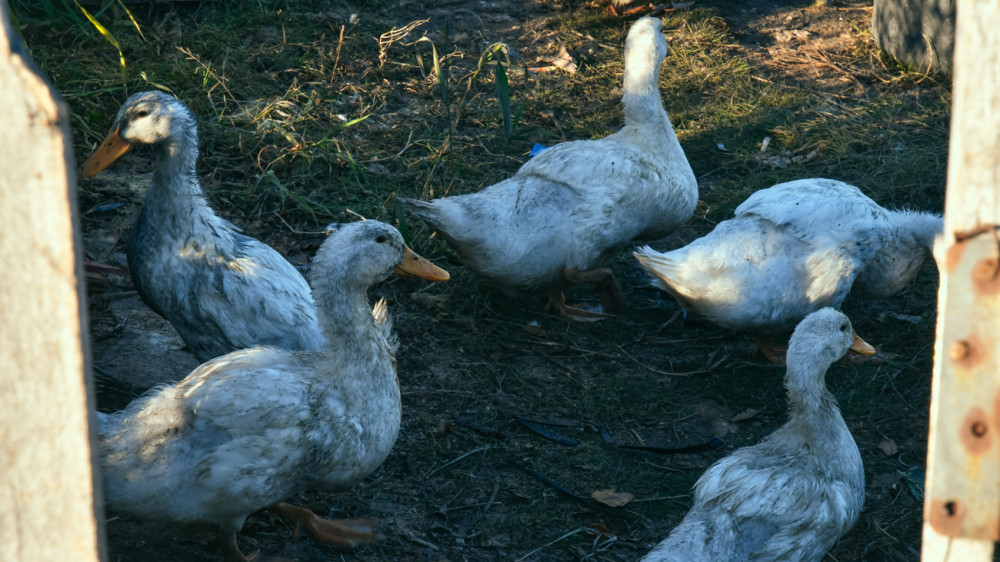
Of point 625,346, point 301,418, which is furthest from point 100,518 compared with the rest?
point 625,346

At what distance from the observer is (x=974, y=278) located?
1.12m

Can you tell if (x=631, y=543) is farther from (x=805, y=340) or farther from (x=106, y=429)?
(x=106, y=429)

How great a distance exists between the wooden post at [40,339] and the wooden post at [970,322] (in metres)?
1.14

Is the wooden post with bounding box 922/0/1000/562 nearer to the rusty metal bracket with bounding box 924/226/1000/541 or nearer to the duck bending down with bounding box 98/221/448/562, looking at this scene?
the rusty metal bracket with bounding box 924/226/1000/541

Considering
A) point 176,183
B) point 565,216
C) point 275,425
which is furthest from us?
point 565,216

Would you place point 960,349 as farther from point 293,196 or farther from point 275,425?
point 293,196

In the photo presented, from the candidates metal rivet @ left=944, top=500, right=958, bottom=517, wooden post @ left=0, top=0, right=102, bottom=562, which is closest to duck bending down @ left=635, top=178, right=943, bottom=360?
metal rivet @ left=944, top=500, right=958, bottom=517

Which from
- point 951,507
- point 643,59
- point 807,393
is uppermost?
point 951,507

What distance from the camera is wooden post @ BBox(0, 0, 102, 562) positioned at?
1147 mm

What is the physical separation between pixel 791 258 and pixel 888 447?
38.9 inches

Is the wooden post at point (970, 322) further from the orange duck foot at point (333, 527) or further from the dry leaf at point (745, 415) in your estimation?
the dry leaf at point (745, 415)

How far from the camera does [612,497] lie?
3762 mm

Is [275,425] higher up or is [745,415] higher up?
[275,425]

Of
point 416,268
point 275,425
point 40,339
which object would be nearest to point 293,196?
point 416,268
